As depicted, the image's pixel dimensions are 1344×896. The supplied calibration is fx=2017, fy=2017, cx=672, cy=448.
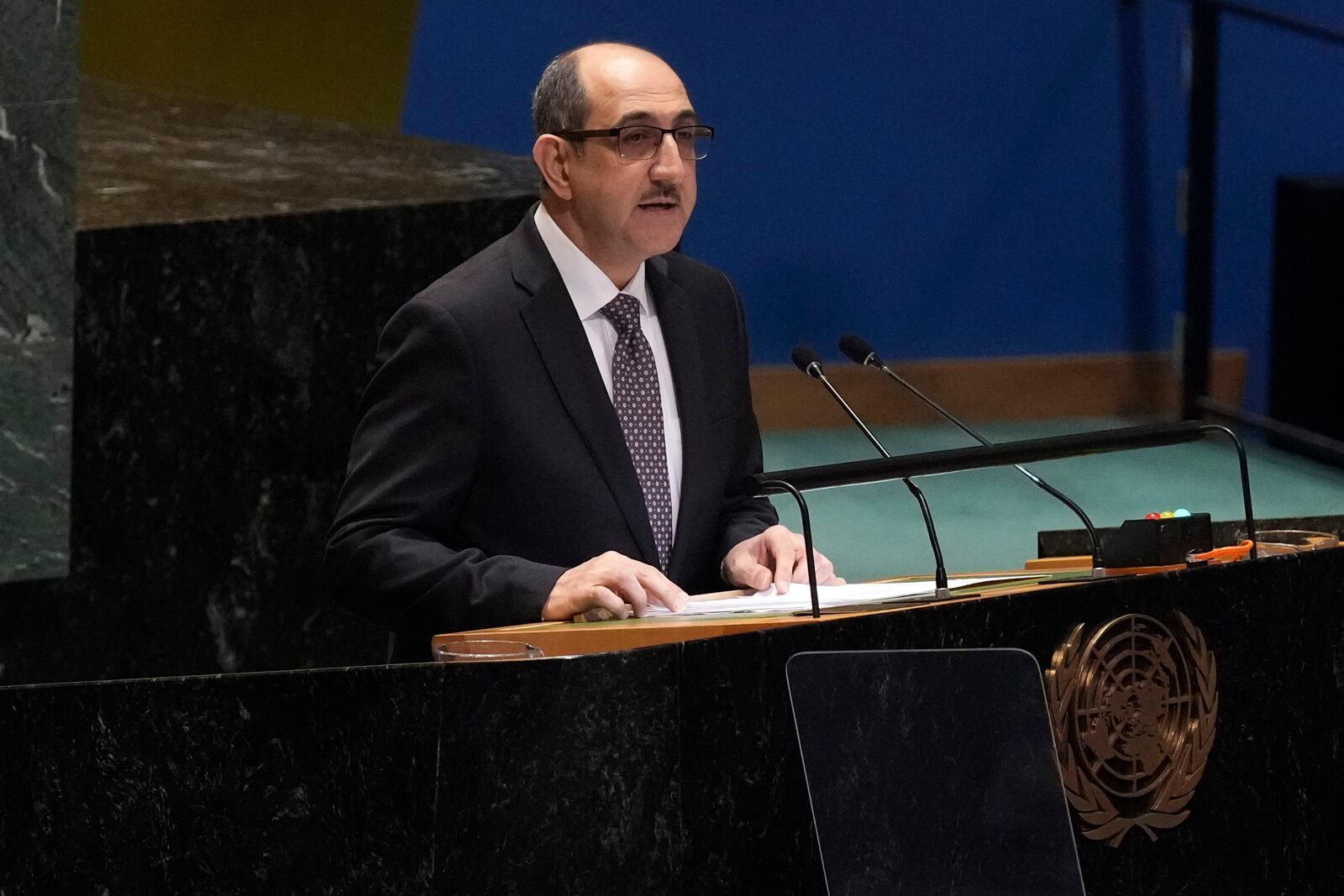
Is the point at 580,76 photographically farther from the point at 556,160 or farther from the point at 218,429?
the point at 218,429

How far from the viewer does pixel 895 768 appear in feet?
5.86

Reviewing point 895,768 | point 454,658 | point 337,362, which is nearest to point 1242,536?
point 895,768

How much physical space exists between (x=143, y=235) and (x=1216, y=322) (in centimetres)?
341

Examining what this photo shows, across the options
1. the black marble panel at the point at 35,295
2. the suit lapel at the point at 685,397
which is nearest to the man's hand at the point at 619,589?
the suit lapel at the point at 685,397

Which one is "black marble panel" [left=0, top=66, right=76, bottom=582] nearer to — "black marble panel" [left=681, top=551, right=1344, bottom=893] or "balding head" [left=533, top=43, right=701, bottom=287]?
"balding head" [left=533, top=43, right=701, bottom=287]

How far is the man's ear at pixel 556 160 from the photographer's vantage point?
103 inches

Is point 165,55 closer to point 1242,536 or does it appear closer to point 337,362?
point 337,362

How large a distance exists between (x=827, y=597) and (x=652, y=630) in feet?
1.08

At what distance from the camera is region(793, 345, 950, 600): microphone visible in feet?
6.37

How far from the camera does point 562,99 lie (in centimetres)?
263

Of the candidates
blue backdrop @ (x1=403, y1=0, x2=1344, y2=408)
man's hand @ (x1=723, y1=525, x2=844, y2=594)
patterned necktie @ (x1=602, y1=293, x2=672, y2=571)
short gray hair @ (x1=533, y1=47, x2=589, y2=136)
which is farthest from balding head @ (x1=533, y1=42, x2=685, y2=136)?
blue backdrop @ (x1=403, y1=0, x2=1344, y2=408)

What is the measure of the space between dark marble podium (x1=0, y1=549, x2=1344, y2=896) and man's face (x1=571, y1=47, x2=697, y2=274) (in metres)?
0.92

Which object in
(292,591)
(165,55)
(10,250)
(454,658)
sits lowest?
(292,591)

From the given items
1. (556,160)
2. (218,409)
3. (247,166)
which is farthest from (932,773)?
(247,166)
